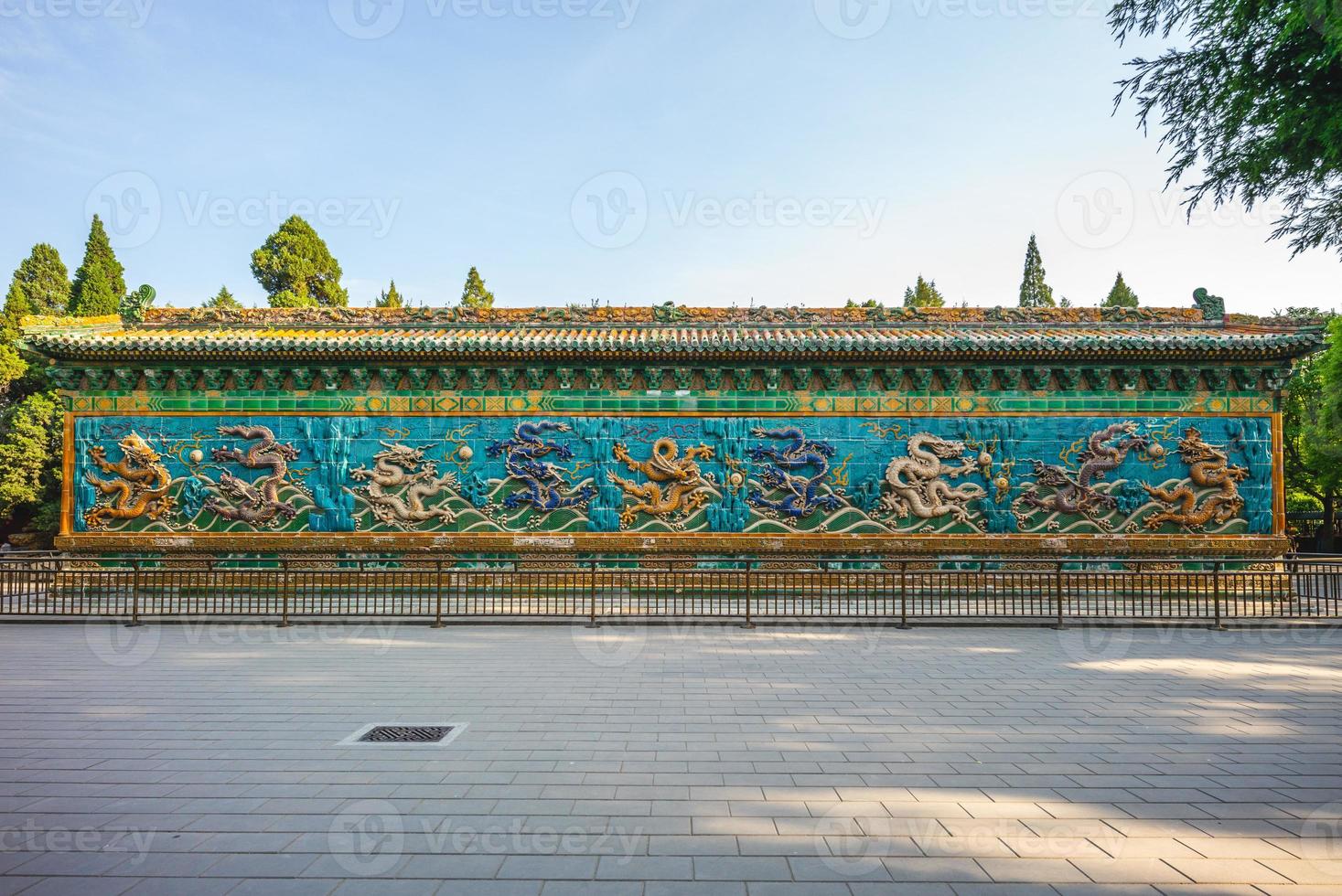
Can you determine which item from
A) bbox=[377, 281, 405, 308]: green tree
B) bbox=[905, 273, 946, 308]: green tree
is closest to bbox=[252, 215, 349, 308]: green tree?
bbox=[377, 281, 405, 308]: green tree

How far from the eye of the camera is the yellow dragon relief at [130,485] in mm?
14781

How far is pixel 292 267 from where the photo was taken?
31.6 meters

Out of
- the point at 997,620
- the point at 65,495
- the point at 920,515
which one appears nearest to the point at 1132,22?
the point at 997,620

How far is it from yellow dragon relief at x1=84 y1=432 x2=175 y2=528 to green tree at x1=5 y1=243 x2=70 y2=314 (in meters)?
21.7

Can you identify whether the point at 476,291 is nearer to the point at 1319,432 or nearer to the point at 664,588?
the point at 664,588

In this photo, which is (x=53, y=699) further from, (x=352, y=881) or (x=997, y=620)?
(x=997, y=620)

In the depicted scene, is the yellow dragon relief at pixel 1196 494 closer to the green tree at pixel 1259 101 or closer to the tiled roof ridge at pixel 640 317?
the tiled roof ridge at pixel 640 317

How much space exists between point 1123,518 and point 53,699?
56.2 ft

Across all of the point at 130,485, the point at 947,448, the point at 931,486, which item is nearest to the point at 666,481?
the point at 931,486

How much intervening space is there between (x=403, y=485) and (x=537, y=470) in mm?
2878

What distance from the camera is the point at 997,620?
10.6 m

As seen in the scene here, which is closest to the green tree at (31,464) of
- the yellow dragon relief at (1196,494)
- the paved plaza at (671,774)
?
the paved plaza at (671,774)

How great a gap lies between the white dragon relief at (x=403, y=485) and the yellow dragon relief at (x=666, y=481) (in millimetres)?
3665

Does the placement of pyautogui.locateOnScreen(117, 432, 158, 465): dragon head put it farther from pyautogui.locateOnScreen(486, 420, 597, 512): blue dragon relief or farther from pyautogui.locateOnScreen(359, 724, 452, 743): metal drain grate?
pyautogui.locateOnScreen(359, 724, 452, 743): metal drain grate
